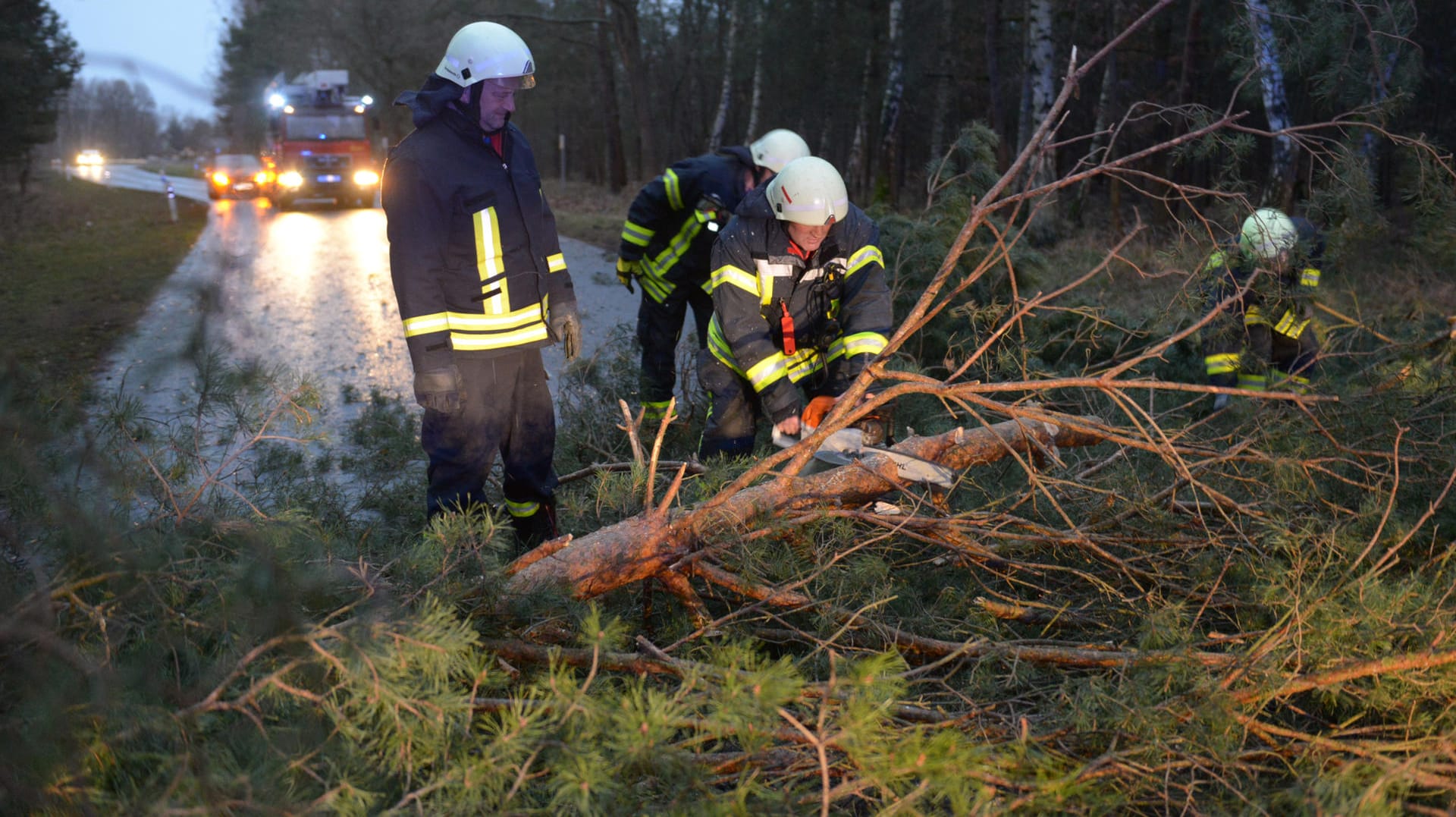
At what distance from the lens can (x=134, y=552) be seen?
1.81 metres

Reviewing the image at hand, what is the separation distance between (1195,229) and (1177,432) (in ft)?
2.63

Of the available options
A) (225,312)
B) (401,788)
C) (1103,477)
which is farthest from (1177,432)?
(225,312)

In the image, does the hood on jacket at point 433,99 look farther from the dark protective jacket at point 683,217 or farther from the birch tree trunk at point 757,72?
the birch tree trunk at point 757,72

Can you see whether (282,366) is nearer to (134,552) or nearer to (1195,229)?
(134,552)

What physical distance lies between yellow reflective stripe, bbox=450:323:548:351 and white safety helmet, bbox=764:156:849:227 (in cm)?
103

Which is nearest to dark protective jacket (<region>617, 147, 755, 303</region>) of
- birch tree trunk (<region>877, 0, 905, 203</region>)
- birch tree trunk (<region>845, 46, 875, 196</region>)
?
birch tree trunk (<region>877, 0, 905, 203</region>)

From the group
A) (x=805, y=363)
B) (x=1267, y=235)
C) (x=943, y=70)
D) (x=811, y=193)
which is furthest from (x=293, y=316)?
(x=943, y=70)

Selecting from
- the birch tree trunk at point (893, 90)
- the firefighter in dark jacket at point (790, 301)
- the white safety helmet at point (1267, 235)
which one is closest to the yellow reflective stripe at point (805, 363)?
the firefighter in dark jacket at point (790, 301)

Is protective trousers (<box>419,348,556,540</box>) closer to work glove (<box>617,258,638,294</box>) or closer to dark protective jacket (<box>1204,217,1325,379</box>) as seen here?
work glove (<box>617,258,638,294</box>)

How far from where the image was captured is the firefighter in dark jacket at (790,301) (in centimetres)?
357

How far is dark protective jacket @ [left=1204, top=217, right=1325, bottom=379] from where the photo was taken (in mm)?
3455

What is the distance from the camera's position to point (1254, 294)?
3.72m

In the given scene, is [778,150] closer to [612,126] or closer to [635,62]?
[635,62]

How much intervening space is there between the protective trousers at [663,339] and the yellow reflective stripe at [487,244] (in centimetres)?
163
